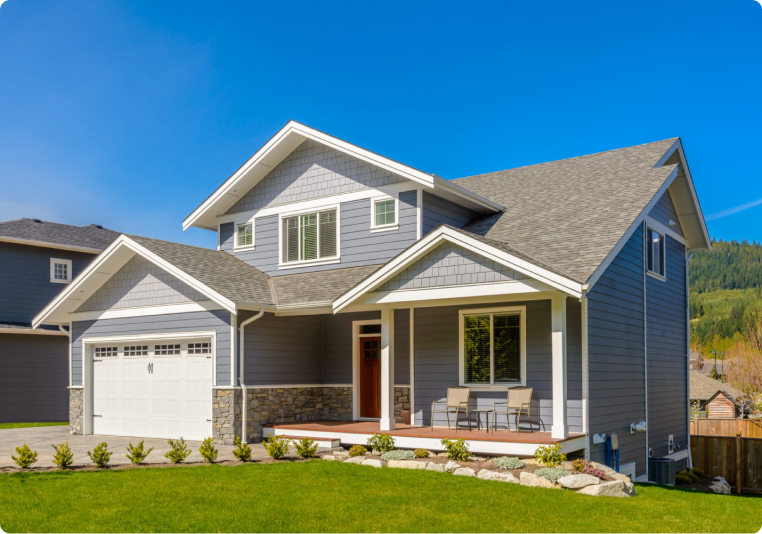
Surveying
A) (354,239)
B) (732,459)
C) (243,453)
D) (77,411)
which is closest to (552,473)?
(243,453)

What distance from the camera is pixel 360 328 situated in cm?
1569

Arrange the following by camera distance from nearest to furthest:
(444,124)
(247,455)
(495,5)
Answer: (247,455) < (495,5) < (444,124)

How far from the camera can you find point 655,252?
15992 millimetres

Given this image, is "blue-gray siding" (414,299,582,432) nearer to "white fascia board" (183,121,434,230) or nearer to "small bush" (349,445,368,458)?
"small bush" (349,445,368,458)

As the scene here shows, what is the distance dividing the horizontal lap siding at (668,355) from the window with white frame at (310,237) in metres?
7.39

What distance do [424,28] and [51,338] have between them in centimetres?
1627

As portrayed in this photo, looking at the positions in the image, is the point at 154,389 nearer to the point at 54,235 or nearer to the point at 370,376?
the point at 370,376

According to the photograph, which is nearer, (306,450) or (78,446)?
(306,450)

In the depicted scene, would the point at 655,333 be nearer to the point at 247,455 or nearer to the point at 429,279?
the point at 429,279

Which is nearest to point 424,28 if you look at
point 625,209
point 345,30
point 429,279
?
point 345,30

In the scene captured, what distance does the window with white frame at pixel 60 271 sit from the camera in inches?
963

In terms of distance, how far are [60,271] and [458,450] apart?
748 inches

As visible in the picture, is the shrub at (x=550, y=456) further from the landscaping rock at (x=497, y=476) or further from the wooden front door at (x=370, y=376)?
the wooden front door at (x=370, y=376)

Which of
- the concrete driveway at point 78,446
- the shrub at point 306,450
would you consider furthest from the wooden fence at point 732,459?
the concrete driveway at point 78,446
